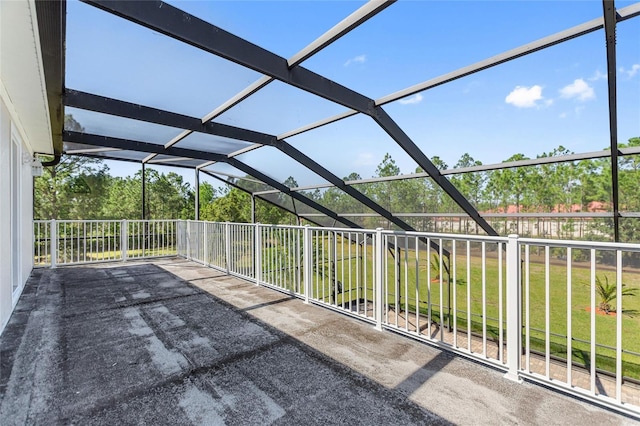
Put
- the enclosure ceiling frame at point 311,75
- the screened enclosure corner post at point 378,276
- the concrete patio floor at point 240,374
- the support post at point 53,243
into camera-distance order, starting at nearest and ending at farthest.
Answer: the concrete patio floor at point 240,374 → the enclosure ceiling frame at point 311,75 → the screened enclosure corner post at point 378,276 → the support post at point 53,243

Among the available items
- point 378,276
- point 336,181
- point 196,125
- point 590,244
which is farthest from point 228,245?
point 590,244

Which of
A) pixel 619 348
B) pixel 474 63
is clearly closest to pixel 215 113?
pixel 474 63

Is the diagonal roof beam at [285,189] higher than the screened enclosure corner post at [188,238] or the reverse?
higher

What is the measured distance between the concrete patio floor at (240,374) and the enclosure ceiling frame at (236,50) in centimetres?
260

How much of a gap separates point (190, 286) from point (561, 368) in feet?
26.8

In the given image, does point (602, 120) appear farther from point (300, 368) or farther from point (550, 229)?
point (300, 368)

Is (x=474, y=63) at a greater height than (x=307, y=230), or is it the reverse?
(x=474, y=63)

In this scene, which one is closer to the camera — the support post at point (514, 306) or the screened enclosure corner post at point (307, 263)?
the support post at point (514, 306)

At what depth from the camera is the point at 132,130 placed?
551 centimetres

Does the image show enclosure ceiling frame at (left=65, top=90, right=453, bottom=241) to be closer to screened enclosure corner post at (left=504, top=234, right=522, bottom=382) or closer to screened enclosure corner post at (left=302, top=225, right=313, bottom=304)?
screened enclosure corner post at (left=302, top=225, right=313, bottom=304)

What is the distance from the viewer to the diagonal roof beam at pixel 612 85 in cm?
248

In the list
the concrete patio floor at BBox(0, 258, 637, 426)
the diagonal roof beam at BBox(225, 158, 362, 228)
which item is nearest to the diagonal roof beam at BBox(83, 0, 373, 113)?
the concrete patio floor at BBox(0, 258, 637, 426)


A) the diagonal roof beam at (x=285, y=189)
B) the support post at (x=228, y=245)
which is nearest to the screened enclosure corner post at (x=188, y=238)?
the diagonal roof beam at (x=285, y=189)

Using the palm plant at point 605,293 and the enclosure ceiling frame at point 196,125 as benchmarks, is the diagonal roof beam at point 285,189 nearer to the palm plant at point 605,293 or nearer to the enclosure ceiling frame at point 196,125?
the enclosure ceiling frame at point 196,125
